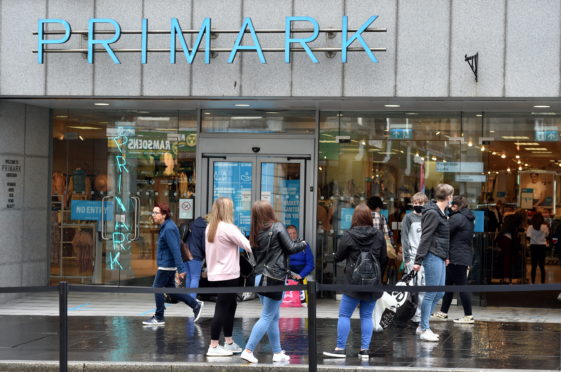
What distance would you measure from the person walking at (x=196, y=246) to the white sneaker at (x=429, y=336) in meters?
3.39

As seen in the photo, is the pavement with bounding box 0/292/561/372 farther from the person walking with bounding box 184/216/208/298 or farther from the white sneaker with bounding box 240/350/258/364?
the person walking with bounding box 184/216/208/298

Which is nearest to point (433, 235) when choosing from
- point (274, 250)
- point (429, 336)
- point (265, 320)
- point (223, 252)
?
point (429, 336)

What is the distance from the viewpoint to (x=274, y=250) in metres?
9.50

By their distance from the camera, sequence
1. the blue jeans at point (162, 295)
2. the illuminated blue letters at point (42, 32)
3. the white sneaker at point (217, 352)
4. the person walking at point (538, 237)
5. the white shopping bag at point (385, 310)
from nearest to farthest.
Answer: the white sneaker at point (217, 352)
the white shopping bag at point (385, 310)
the blue jeans at point (162, 295)
the illuminated blue letters at point (42, 32)
the person walking at point (538, 237)

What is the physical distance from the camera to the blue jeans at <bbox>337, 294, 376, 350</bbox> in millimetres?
9695

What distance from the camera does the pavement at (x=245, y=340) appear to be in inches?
372

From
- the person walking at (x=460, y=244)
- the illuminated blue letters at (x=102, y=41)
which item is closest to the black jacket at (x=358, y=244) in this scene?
the person walking at (x=460, y=244)

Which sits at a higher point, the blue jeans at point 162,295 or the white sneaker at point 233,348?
the blue jeans at point 162,295

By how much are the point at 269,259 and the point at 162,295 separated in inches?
129

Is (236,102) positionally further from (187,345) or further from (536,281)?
(536,281)

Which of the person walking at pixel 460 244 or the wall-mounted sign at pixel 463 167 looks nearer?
the person walking at pixel 460 244

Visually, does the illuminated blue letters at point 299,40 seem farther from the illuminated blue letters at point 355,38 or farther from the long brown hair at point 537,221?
the long brown hair at point 537,221

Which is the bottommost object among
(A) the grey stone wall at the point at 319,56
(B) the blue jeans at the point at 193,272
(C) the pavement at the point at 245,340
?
(C) the pavement at the point at 245,340

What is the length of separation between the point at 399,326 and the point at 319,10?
16.3 ft
